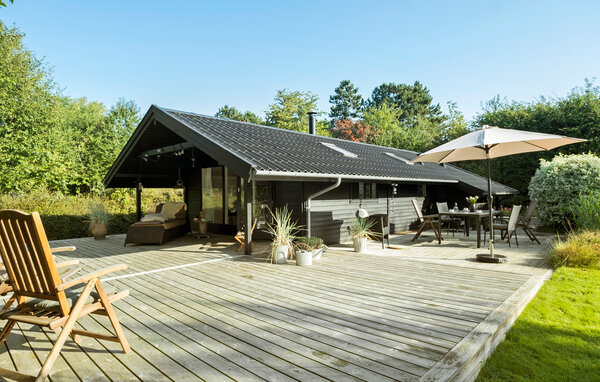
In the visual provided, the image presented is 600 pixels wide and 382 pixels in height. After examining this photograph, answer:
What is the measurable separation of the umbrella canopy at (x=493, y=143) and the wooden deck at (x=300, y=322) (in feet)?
6.78

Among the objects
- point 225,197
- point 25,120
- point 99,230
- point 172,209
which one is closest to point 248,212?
point 225,197

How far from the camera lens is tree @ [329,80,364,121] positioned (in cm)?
4022

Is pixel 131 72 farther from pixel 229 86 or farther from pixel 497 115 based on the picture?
pixel 497 115

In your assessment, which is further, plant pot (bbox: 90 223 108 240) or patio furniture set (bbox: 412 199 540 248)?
plant pot (bbox: 90 223 108 240)

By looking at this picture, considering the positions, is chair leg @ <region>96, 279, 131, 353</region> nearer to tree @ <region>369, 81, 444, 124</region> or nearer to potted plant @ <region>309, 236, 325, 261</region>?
potted plant @ <region>309, 236, 325, 261</region>

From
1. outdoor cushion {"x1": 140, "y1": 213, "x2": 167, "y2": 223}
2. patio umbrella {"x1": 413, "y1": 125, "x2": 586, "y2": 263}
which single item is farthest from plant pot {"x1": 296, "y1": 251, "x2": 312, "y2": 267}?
outdoor cushion {"x1": 140, "y1": 213, "x2": 167, "y2": 223}

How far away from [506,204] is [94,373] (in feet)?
54.7

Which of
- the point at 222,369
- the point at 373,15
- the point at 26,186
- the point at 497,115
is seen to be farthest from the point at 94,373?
Result: the point at 497,115

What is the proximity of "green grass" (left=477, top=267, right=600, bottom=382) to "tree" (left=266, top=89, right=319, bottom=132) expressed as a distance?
2658 centimetres

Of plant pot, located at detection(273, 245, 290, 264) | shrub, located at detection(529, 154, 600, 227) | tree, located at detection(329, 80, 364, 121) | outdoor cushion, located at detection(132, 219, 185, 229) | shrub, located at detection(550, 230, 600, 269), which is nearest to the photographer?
shrub, located at detection(550, 230, 600, 269)

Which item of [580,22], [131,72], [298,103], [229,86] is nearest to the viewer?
[580,22]

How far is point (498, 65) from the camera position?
588 inches

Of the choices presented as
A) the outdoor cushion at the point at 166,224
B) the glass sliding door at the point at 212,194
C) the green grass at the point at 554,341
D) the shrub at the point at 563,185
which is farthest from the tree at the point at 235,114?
the green grass at the point at 554,341

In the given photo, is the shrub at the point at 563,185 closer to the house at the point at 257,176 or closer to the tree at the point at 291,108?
the house at the point at 257,176
